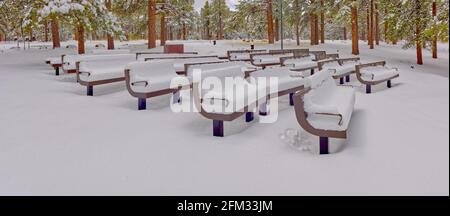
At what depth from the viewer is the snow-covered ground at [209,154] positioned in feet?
13.2

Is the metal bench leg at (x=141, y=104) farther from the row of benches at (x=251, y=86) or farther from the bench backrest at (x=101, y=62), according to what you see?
the bench backrest at (x=101, y=62)

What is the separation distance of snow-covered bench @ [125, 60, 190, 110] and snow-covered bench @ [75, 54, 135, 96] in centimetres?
174

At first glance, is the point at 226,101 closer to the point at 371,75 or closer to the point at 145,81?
the point at 145,81

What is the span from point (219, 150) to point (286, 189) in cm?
153

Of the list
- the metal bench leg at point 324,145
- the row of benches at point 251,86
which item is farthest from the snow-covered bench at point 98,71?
the metal bench leg at point 324,145

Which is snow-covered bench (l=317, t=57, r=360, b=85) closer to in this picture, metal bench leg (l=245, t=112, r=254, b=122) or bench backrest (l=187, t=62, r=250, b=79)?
bench backrest (l=187, t=62, r=250, b=79)

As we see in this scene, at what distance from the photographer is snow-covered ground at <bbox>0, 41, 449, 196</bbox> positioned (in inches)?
158

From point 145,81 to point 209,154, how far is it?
3.39 m

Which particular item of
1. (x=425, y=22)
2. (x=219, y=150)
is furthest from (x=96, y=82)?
(x=425, y=22)

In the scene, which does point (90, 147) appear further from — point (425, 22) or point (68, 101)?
point (425, 22)

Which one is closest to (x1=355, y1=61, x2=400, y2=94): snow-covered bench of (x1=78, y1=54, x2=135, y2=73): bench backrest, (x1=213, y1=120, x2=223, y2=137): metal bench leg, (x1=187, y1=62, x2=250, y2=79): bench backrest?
(x1=187, y1=62, x2=250, y2=79): bench backrest

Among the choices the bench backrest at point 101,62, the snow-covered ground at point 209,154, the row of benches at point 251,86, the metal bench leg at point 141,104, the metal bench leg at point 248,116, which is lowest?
the snow-covered ground at point 209,154

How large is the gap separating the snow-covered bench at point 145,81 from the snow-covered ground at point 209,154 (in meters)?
0.36
